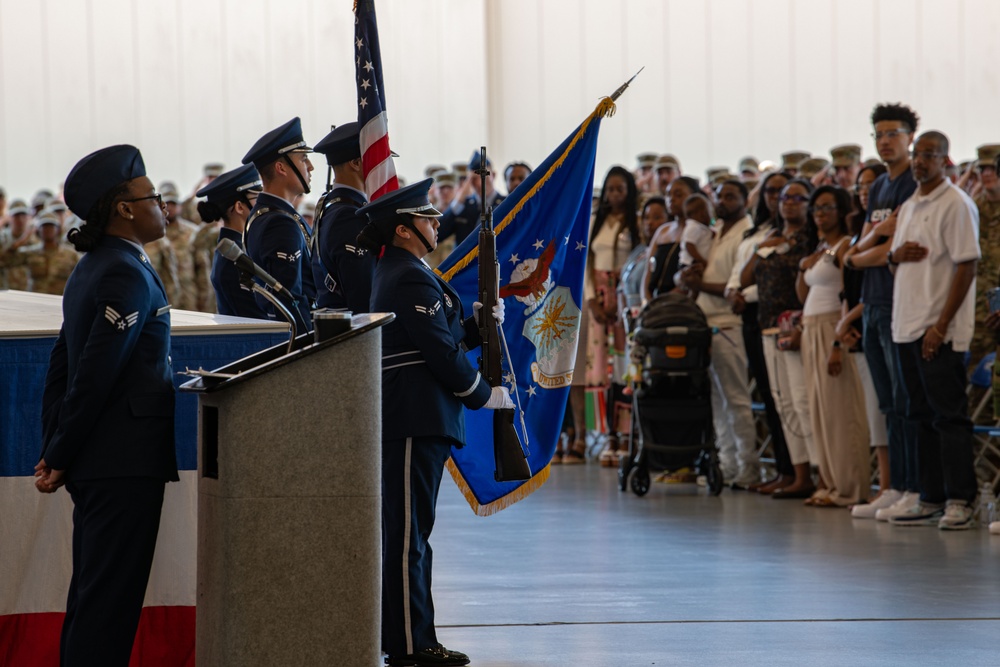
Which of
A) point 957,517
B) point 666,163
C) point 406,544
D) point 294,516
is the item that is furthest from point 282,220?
point 666,163

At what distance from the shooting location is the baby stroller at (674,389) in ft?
26.5

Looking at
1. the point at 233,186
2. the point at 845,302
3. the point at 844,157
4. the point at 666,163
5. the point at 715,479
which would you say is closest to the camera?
the point at 233,186

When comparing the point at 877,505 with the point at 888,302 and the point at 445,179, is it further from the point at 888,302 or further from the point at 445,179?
the point at 445,179

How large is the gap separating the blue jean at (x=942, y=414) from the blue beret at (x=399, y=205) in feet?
10.4

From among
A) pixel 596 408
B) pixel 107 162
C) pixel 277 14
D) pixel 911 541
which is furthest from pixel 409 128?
pixel 107 162

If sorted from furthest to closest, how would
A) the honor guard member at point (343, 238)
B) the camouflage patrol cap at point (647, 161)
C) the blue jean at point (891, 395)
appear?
the camouflage patrol cap at point (647, 161) < the blue jean at point (891, 395) < the honor guard member at point (343, 238)

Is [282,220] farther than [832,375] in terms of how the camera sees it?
No

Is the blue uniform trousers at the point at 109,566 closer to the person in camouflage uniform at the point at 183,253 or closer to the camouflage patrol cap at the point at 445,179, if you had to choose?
the person in camouflage uniform at the point at 183,253

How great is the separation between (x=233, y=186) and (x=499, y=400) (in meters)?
1.80

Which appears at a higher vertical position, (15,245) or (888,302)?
(15,245)

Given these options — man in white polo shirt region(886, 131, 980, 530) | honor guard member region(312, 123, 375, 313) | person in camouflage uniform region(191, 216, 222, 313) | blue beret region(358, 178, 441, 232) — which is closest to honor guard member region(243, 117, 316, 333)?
honor guard member region(312, 123, 375, 313)

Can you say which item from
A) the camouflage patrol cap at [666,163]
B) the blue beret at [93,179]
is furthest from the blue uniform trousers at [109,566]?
the camouflage patrol cap at [666,163]

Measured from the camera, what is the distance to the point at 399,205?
4125 mm

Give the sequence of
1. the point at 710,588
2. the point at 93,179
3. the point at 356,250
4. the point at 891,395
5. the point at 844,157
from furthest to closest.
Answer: the point at 844,157 → the point at 891,395 → the point at 710,588 → the point at 356,250 → the point at 93,179
